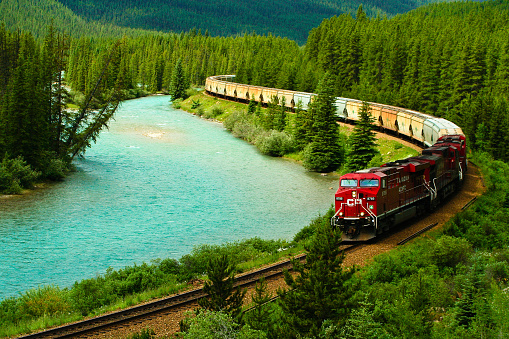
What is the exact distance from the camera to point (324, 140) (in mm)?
60875

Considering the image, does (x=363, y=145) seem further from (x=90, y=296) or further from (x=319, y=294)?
(x=319, y=294)

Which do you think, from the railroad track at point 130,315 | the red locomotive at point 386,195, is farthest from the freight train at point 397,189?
the railroad track at point 130,315

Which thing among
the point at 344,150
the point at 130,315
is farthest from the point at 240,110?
the point at 130,315

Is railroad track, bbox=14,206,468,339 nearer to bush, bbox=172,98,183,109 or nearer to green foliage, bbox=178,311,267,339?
green foliage, bbox=178,311,267,339

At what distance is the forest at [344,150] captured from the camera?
15.8 m

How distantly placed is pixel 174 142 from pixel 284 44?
112834 mm

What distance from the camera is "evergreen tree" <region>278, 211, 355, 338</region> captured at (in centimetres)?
1539

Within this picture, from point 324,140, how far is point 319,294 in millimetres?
46191

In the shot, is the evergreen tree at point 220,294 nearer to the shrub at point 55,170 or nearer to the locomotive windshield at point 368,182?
the locomotive windshield at point 368,182

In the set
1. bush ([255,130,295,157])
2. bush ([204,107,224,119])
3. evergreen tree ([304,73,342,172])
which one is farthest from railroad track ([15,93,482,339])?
bush ([204,107,224,119])

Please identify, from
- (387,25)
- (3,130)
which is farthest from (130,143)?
(387,25)

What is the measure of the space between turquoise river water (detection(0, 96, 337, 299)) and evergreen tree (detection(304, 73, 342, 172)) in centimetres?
187

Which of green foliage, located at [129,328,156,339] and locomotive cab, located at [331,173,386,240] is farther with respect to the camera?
locomotive cab, located at [331,173,386,240]

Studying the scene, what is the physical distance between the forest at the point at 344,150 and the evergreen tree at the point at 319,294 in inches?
1.6
